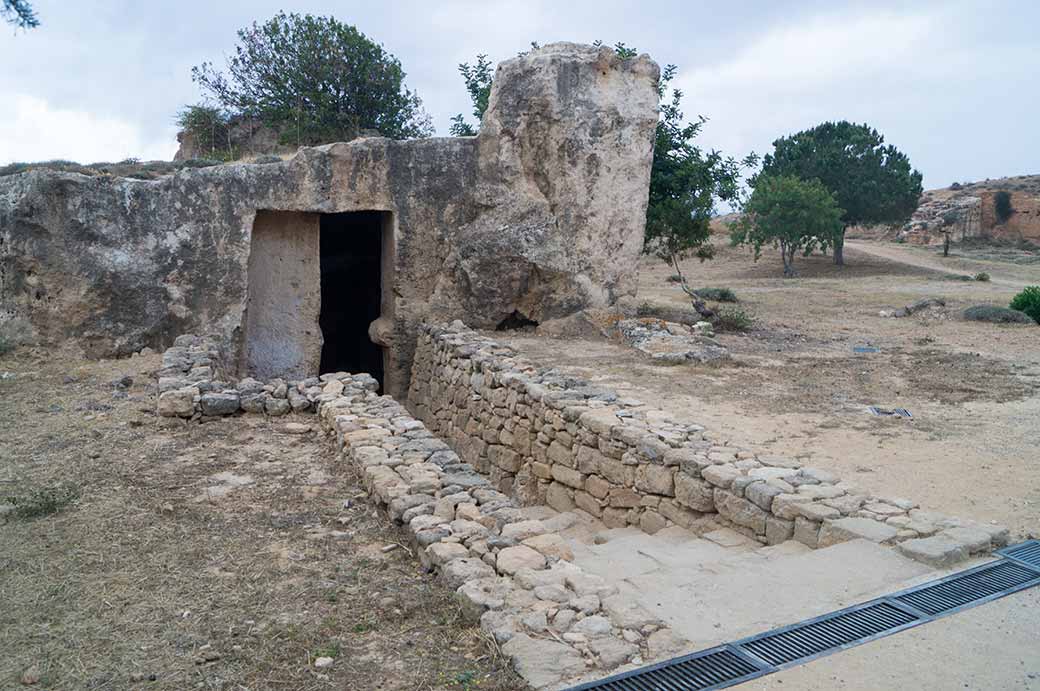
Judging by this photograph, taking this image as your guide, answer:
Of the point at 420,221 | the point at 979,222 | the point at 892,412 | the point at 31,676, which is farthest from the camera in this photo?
the point at 979,222

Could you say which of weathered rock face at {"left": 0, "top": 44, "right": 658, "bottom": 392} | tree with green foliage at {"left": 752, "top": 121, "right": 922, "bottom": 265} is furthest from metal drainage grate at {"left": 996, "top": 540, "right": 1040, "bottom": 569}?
tree with green foliage at {"left": 752, "top": 121, "right": 922, "bottom": 265}

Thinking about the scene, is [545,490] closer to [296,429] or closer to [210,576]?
[296,429]

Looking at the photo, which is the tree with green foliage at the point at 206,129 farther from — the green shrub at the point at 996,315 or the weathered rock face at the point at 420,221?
the green shrub at the point at 996,315

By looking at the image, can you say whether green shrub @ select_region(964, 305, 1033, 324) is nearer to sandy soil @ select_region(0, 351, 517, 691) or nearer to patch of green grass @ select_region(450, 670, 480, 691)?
sandy soil @ select_region(0, 351, 517, 691)

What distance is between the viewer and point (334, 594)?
151 inches

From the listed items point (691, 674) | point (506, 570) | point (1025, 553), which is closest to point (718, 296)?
point (1025, 553)

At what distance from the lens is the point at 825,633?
3.45 meters

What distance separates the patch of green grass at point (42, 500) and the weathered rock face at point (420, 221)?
5171 mm

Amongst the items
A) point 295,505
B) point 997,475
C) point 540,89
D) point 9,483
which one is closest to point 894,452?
point 997,475

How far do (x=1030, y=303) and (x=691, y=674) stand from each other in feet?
45.3

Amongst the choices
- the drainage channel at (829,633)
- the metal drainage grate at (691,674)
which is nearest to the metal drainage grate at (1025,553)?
the drainage channel at (829,633)

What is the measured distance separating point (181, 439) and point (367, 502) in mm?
2081

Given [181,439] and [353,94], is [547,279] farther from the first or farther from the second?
[353,94]

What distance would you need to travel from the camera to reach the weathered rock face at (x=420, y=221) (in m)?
9.68
